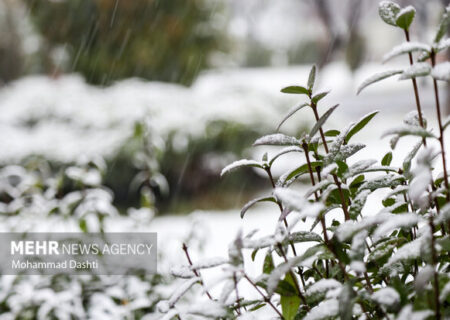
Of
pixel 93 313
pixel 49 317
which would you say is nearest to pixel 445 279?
pixel 93 313

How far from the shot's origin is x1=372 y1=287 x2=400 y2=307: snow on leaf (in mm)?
699

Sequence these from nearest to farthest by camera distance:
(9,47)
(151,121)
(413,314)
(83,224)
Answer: (413,314) < (83,224) < (151,121) < (9,47)

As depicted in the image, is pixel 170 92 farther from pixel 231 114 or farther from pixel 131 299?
pixel 131 299

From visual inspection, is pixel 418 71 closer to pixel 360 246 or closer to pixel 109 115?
pixel 360 246

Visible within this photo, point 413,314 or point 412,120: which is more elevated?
point 412,120

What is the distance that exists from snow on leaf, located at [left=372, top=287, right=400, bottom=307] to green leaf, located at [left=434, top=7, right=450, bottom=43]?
1.27ft

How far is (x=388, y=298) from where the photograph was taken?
703 millimetres

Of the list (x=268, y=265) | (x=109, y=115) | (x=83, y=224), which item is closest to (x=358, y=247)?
(x=268, y=265)

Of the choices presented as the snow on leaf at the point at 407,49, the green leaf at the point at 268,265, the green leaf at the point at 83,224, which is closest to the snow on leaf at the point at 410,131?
the snow on leaf at the point at 407,49

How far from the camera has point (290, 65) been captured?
986 inches

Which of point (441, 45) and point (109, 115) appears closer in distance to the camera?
point (441, 45)

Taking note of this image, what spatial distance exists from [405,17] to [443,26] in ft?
0.25

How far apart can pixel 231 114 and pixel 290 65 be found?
791 inches

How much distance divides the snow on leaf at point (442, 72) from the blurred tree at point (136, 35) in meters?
9.58
